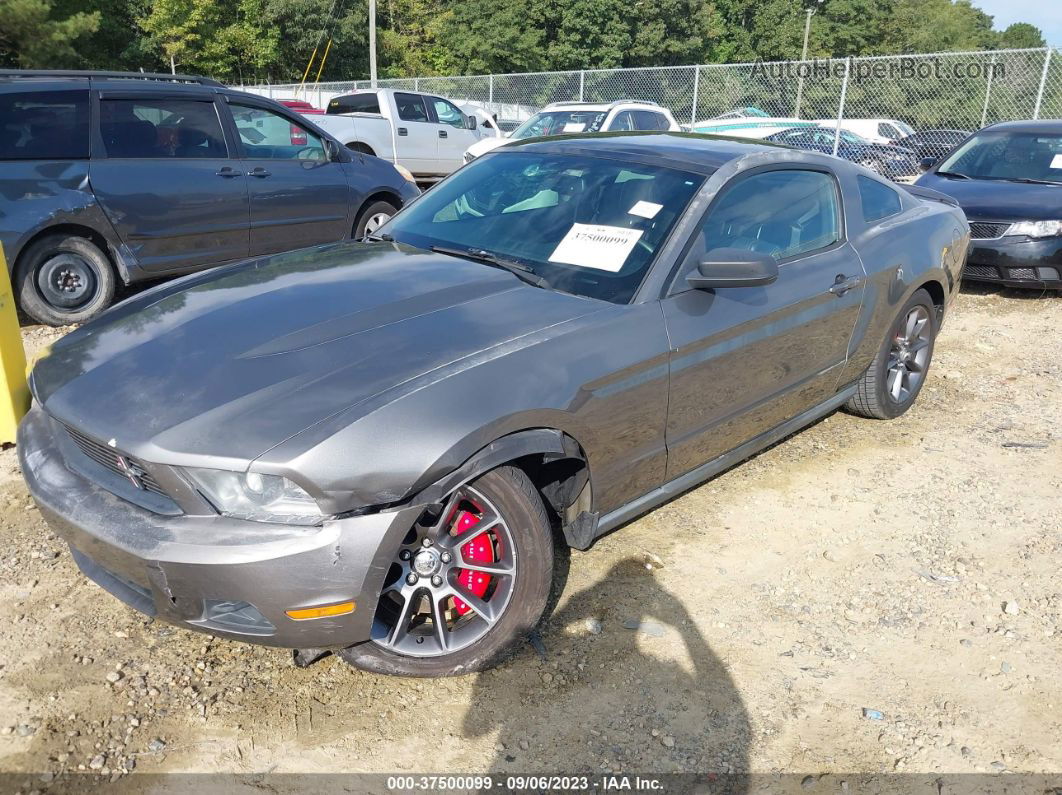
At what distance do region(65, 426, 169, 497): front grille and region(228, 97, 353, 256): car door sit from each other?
15.7 ft

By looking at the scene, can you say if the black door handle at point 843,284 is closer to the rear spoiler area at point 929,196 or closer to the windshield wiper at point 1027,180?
the rear spoiler area at point 929,196

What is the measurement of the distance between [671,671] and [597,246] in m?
1.60

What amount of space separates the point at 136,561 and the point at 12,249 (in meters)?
4.64

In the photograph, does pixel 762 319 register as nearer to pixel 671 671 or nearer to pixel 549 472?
pixel 549 472

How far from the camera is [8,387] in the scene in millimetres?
4121

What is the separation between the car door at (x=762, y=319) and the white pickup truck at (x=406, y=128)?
10020 mm

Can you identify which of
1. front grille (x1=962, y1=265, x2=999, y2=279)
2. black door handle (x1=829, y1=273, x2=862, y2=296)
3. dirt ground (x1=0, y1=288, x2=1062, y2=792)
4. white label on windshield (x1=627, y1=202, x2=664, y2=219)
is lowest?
dirt ground (x1=0, y1=288, x2=1062, y2=792)

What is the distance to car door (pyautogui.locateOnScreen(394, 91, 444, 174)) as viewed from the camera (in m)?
14.2

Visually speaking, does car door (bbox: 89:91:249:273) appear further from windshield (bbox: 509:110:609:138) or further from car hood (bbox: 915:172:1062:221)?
windshield (bbox: 509:110:609:138)

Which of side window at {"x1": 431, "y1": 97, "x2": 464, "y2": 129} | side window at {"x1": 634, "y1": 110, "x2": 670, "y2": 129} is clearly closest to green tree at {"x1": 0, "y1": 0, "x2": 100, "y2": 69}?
side window at {"x1": 431, "y1": 97, "x2": 464, "y2": 129}

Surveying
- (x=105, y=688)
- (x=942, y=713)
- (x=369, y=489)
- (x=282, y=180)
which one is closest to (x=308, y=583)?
(x=369, y=489)

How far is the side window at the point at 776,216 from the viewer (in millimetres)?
3445

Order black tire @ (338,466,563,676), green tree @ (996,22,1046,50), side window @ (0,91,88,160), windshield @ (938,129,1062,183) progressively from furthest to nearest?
green tree @ (996,22,1046,50) → windshield @ (938,129,1062,183) → side window @ (0,91,88,160) → black tire @ (338,466,563,676)

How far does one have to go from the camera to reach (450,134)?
15.0 metres
